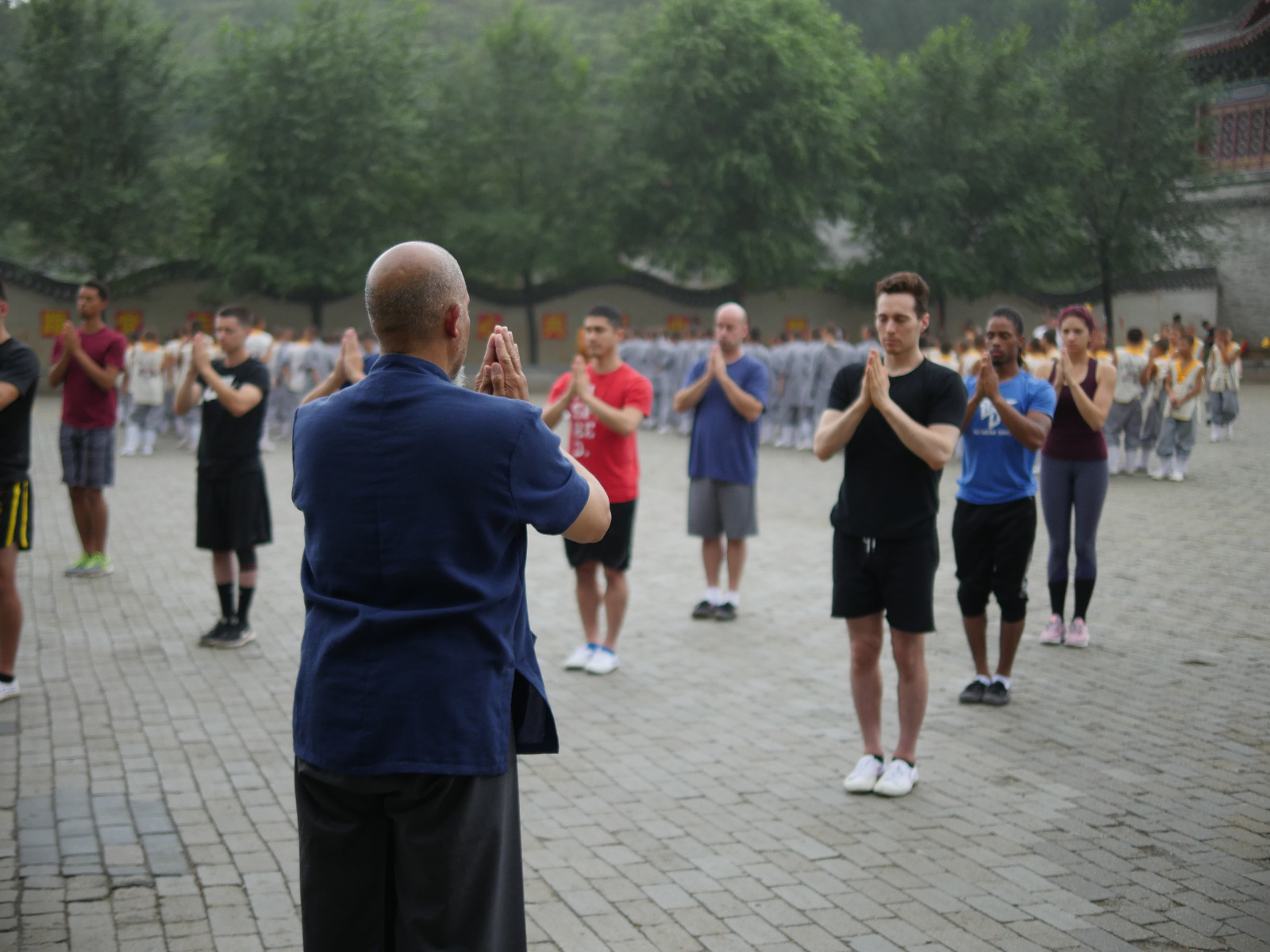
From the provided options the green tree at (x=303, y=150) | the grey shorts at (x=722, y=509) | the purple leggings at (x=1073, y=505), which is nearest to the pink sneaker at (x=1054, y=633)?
the purple leggings at (x=1073, y=505)

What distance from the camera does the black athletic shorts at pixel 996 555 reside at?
6473mm

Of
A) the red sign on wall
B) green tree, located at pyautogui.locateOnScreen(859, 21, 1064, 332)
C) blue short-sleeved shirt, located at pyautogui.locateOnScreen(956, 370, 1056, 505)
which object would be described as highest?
green tree, located at pyautogui.locateOnScreen(859, 21, 1064, 332)

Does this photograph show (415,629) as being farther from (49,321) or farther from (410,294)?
(49,321)

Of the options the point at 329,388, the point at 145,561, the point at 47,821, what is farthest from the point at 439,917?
the point at 145,561

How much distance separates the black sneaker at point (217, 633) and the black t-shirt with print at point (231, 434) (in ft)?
2.90

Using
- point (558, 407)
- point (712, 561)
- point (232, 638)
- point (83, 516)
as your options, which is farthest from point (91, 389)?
point (712, 561)

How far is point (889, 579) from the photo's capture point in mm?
5047

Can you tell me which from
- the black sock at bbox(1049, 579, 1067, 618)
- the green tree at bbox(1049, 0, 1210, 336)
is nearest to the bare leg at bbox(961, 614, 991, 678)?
the black sock at bbox(1049, 579, 1067, 618)

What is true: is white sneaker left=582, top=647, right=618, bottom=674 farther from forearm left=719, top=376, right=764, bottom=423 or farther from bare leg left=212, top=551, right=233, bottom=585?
bare leg left=212, top=551, right=233, bottom=585

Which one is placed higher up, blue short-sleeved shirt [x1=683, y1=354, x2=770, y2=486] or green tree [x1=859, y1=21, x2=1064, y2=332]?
green tree [x1=859, y1=21, x2=1064, y2=332]

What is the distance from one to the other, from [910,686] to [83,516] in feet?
22.5

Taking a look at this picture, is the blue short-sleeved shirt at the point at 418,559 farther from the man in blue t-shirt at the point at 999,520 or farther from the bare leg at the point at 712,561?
the bare leg at the point at 712,561

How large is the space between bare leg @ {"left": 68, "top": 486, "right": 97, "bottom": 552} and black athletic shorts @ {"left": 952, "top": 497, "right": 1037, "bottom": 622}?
6.41 meters

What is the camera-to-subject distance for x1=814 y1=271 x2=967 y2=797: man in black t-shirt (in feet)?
16.4
